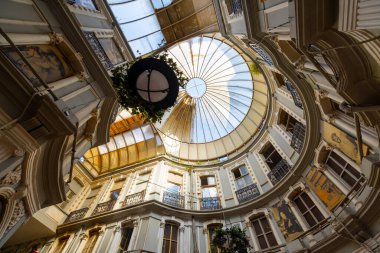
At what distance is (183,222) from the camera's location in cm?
1177

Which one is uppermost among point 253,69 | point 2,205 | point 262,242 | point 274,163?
point 253,69

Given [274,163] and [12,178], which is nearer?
[12,178]

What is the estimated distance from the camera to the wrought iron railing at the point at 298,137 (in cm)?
1131

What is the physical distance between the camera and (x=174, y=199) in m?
13.1

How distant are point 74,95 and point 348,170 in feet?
33.4

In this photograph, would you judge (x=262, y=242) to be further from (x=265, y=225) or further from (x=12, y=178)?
(x=12, y=178)

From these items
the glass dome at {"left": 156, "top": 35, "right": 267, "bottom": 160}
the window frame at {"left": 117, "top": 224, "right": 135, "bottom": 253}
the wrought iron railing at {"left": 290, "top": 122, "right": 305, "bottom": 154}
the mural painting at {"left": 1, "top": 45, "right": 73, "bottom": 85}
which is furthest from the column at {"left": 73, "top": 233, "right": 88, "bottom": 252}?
the wrought iron railing at {"left": 290, "top": 122, "right": 305, "bottom": 154}

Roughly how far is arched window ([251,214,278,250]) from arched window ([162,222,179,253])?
3.96 m

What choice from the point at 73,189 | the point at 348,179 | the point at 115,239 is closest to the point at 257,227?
the point at 348,179

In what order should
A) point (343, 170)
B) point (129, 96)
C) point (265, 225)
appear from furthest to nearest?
point (265, 225), point (343, 170), point (129, 96)

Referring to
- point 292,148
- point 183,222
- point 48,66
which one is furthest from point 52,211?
point 292,148

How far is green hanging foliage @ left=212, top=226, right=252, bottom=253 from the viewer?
823cm

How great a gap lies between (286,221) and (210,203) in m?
4.49

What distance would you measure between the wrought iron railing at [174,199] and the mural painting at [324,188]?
22.7 ft
